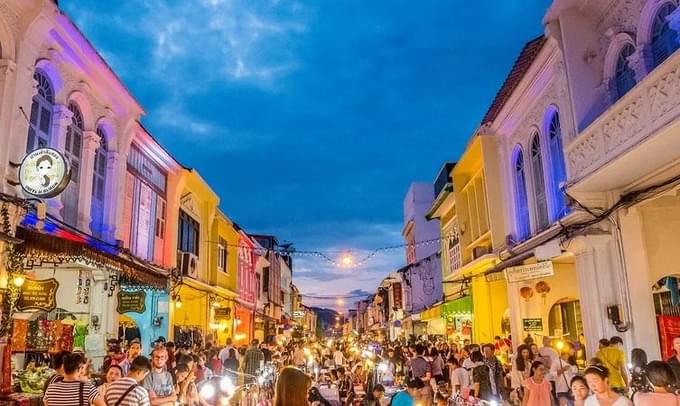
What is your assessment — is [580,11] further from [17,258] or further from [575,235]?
[17,258]

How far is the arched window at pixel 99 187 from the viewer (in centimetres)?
1431

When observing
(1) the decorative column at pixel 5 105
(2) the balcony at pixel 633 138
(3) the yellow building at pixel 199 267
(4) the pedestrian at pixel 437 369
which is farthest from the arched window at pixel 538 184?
(1) the decorative column at pixel 5 105

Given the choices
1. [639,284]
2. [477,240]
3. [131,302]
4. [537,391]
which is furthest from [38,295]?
[477,240]

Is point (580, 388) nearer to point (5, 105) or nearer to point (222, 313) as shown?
point (5, 105)

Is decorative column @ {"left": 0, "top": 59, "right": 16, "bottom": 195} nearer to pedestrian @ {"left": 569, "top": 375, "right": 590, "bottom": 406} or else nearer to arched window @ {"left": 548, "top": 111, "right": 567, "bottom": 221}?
pedestrian @ {"left": 569, "top": 375, "right": 590, "bottom": 406}

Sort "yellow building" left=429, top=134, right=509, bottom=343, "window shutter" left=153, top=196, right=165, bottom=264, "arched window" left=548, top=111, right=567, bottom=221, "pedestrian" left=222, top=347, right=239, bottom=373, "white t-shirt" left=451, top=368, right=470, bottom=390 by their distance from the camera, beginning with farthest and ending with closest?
"window shutter" left=153, top=196, right=165, bottom=264
"yellow building" left=429, top=134, right=509, bottom=343
"pedestrian" left=222, top=347, right=239, bottom=373
"arched window" left=548, top=111, right=567, bottom=221
"white t-shirt" left=451, top=368, right=470, bottom=390

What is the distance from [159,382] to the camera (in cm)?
782

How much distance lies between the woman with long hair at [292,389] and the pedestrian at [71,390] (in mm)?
3381

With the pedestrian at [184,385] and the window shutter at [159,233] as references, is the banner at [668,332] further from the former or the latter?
the window shutter at [159,233]

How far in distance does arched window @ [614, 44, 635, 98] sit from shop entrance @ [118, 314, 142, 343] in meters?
16.7

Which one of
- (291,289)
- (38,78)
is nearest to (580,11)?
(38,78)

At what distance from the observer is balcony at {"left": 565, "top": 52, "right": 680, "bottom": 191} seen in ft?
26.9

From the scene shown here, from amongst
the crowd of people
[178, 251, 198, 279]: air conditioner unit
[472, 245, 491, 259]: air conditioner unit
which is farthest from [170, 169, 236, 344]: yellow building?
[472, 245, 491, 259]: air conditioner unit

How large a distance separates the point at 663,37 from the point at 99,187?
45.4 ft
